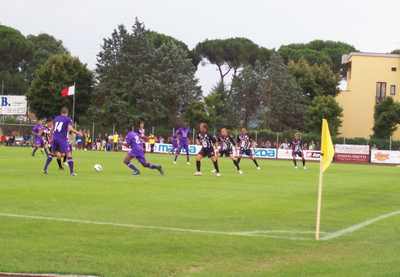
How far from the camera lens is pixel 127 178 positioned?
2327 cm

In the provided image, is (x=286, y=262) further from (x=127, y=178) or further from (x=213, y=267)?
(x=127, y=178)

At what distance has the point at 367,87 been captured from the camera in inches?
3378

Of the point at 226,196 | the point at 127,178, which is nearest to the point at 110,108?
the point at 127,178

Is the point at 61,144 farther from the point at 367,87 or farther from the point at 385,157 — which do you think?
the point at 367,87

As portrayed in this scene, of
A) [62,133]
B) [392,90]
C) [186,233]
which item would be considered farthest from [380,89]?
[186,233]

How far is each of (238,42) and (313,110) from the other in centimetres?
2797

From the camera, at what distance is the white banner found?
6066cm

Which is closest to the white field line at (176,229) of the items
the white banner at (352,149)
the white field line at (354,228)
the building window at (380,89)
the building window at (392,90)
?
the white field line at (354,228)

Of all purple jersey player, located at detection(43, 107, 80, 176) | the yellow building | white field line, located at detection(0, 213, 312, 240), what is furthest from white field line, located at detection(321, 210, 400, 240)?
the yellow building

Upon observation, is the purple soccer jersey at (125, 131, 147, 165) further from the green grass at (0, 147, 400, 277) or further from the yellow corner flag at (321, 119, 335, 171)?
the yellow corner flag at (321, 119, 335, 171)

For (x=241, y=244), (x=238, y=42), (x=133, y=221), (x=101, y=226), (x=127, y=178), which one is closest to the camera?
(x=241, y=244)

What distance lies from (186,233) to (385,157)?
5084 cm

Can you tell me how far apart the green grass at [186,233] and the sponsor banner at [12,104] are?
227ft

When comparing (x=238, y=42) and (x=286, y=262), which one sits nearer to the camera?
(x=286, y=262)
